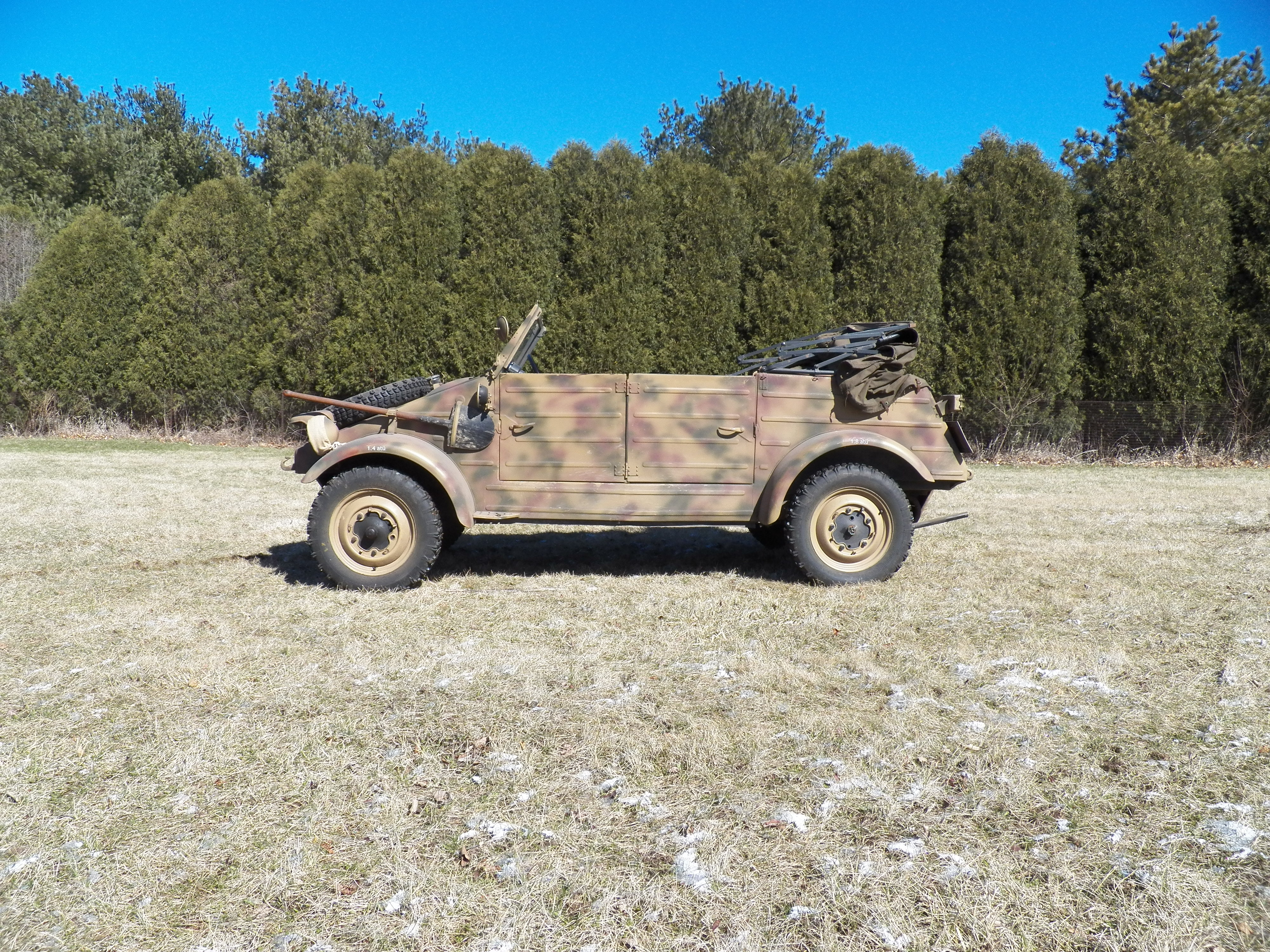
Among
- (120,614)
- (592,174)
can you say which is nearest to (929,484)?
(120,614)

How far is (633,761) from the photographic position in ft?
9.61

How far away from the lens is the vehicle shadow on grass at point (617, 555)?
19.7 ft

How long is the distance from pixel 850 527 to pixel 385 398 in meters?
3.08

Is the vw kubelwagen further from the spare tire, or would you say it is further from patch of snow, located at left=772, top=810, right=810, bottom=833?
patch of snow, located at left=772, top=810, right=810, bottom=833

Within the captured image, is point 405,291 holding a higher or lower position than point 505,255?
lower

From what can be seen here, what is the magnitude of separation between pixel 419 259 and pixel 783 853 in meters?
12.9

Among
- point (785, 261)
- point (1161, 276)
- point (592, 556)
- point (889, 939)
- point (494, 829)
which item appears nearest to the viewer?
point (889, 939)

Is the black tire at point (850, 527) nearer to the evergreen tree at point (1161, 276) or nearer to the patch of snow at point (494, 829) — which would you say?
the patch of snow at point (494, 829)

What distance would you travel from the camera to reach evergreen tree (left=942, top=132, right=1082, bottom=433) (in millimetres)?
13117

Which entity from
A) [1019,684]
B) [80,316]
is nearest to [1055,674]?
[1019,684]

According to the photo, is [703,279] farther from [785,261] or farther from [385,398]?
[385,398]

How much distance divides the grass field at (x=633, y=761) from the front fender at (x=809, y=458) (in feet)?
1.75

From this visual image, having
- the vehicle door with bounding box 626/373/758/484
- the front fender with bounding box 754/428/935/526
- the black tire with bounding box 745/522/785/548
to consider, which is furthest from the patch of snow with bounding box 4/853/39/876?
the black tire with bounding box 745/522/785/548

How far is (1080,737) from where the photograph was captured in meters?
3.12
